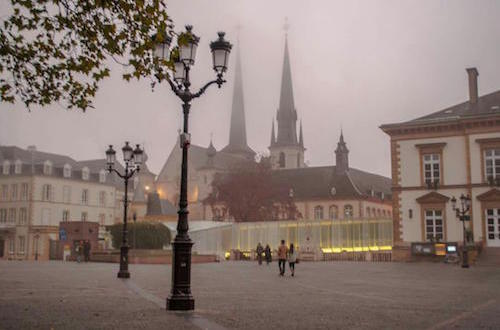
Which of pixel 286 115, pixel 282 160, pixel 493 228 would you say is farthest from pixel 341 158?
pixel 493 228

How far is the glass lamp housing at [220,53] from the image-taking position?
13.4 meters

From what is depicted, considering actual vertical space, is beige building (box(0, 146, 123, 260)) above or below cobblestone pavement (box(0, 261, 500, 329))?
above

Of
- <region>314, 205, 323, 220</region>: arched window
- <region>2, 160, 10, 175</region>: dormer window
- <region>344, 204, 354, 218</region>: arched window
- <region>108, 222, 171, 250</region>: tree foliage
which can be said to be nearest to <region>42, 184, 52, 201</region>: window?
<region>2, 160, 10, 175</region>: dormer window

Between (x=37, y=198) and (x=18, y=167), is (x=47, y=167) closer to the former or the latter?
(x=18, y=167)

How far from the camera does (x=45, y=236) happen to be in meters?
74.3

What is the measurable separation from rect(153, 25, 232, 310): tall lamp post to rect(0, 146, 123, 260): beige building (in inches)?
2466

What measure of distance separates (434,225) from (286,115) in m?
78.0

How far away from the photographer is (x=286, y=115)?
11988cm

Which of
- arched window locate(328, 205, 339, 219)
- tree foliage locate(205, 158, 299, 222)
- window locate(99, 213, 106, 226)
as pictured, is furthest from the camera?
arched window locate(328, 205, 339, 219)

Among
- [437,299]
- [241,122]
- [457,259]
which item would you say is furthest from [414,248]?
[241,122]

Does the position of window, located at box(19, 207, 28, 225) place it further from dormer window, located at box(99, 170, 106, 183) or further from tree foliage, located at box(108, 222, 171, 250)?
tree foliage, located at box(108, 222, 171, 250)

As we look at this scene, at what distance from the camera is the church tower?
119312mm

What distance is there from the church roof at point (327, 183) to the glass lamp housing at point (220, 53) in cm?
7679

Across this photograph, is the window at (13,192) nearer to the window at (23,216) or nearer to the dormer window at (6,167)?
the dormer window at (6,167)
